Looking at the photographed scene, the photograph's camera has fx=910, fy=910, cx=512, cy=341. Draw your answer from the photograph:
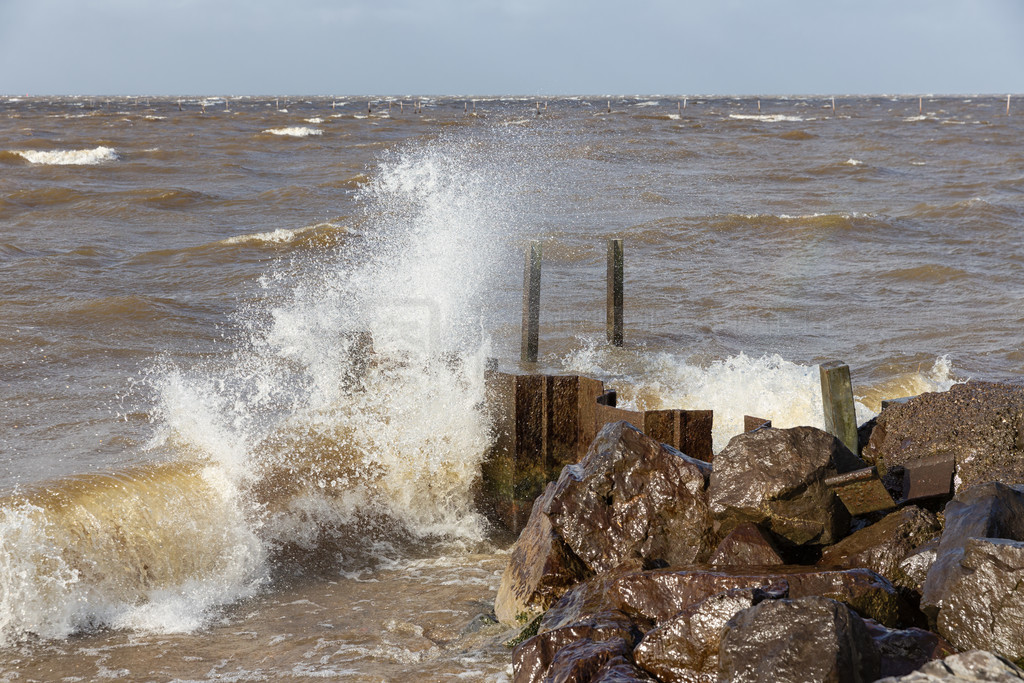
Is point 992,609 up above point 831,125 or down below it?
below

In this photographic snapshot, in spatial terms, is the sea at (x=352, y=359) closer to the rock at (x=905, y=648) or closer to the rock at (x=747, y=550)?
the rock at (x=747, y=550)

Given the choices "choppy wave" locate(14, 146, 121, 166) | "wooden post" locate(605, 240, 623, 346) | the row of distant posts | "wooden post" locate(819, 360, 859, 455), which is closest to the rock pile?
"wooden post" locate(819, 360, 859, 455)

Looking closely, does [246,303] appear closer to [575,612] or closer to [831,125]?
[575,612]

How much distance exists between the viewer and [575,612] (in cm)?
409

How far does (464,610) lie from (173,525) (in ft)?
7.48

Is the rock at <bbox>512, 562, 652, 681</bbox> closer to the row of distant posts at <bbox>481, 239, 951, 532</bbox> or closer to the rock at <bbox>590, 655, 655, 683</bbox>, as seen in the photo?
the rock at <bbox>590, 655, 655, 683</bbox>

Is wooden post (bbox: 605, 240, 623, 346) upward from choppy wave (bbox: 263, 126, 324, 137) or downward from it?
downward

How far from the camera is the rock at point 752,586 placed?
11.6ft

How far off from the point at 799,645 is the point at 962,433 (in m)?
2.53

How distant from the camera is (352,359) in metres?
7.80

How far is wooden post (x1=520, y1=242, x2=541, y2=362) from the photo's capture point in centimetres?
911

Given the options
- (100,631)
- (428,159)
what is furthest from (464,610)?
(428,159)

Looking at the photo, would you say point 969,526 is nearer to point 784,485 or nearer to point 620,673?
point 784,485

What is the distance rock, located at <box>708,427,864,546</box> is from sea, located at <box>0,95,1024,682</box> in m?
1.38
